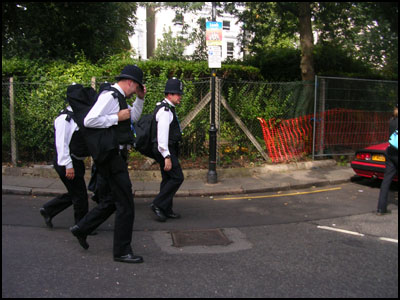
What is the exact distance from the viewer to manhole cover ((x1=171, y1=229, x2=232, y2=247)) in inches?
176

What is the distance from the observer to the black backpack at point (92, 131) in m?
3.50

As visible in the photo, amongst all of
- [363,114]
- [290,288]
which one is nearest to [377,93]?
[363,114]

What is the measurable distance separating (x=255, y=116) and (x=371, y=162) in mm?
2981

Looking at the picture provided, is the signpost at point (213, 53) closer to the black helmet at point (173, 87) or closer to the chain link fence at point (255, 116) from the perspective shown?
the chain link fence at point (255, 116)

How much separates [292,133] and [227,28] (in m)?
35.7

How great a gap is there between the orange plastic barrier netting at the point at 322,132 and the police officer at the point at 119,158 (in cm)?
595

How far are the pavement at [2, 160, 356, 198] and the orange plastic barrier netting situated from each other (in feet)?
1.81

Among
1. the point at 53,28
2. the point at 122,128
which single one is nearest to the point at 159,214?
the point at 122,128

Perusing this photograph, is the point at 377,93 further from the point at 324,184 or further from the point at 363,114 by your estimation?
the point at 324,184

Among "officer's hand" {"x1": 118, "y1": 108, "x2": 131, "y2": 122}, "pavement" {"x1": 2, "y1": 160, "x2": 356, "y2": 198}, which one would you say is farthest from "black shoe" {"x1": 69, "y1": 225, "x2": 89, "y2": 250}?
"pavement" {"x1": 2, "y1": 160, "x2": 356, "y2": 198}

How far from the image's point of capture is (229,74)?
9883 millimetres

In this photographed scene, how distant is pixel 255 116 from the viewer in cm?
926

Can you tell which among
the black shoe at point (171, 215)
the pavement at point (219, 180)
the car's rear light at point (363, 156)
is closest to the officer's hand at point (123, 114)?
the black shoe at point (171, 215)

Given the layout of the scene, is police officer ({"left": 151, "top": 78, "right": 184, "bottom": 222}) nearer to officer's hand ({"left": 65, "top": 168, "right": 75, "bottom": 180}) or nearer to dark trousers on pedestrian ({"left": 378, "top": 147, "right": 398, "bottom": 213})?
officer's hand ({"left": 65, "top": 168, "right": 75, "bottom": 180})
